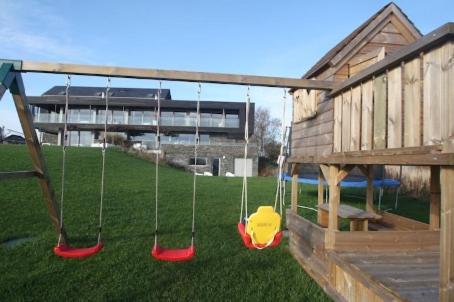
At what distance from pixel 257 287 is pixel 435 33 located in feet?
10.5

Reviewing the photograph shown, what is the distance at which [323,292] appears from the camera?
14.2 ft

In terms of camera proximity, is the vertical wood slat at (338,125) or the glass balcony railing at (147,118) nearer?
the vertical wood slat at (338,125)

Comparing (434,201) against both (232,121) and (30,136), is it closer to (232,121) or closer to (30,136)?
(30,136)

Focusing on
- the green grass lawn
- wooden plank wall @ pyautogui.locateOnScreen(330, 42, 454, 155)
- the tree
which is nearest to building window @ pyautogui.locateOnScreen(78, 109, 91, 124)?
the tree

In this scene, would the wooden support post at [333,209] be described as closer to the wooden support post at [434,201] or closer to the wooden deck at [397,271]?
the wooden deck at [397,271]

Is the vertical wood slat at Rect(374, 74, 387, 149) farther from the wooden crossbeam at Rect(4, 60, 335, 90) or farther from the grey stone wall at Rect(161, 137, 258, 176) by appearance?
the grey stone wall at Rect(161, 137, 258, 176)

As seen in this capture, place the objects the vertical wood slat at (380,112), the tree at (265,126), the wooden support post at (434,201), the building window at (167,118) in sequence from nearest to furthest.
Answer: the vertical wood slat at (380,112), the wooden support post at (434,201), the building window at (167,118), the tree at (265,126)

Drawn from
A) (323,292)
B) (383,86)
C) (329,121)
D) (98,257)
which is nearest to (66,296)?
(98,257)

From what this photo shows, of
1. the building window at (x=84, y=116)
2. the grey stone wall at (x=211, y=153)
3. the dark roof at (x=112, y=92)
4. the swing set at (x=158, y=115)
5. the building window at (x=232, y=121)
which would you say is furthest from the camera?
the dark roof at (x=112, y=92)

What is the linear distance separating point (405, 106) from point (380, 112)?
430 millimetres

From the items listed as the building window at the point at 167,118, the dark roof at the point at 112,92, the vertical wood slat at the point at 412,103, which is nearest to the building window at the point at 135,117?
the building window at the point at 167,118

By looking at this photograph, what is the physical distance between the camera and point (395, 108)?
3389mm

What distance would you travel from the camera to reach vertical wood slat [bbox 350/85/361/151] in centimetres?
417

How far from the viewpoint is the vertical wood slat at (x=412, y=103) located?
9.96 feet
